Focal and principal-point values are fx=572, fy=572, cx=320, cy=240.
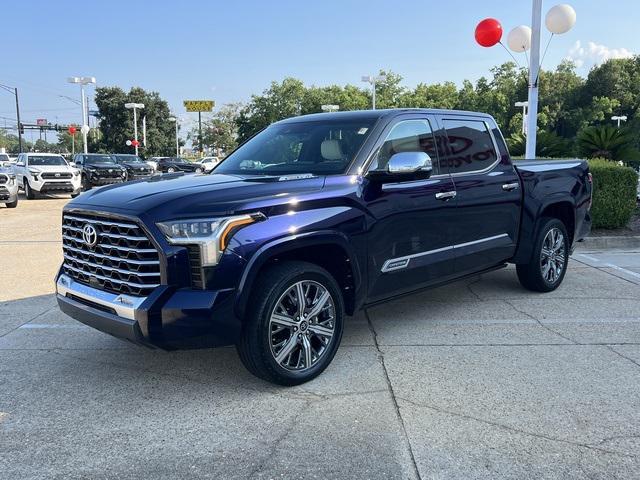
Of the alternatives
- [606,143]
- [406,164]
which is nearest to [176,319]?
[406,164]

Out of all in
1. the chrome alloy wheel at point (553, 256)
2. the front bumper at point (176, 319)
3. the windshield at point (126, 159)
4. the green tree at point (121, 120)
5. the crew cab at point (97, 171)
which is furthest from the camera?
the green tree at point (121, 120)

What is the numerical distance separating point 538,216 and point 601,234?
15.3 feet

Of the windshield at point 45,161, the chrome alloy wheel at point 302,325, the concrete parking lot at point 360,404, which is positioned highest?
the windshield at point 45,161

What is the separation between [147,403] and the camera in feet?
11.9

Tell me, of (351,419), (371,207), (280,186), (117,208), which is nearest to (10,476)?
(117,208)

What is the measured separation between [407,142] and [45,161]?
19298mm

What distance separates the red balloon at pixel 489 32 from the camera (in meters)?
12.2

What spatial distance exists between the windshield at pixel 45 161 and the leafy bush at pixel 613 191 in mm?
17750

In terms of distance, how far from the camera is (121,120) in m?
72.1

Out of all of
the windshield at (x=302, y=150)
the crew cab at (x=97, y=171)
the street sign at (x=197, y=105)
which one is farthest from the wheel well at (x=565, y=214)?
the street sign at (x=197, y=105)

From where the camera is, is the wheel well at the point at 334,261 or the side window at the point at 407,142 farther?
the side window at the point at 407,142

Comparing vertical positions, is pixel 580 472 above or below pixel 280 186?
below

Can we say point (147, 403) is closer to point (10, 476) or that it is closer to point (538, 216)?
point (10, 476)

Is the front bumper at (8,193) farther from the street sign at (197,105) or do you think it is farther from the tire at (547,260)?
the street sign at (197,105)
